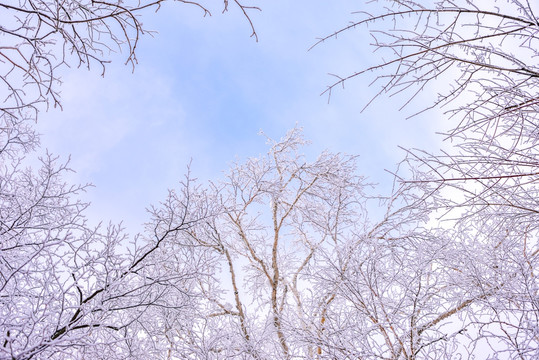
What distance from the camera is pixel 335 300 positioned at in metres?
7.09

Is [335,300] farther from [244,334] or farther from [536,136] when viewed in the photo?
[536,136]

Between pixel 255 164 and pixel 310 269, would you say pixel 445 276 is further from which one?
pixel 255 164

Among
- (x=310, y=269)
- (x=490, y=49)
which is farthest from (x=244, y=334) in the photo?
(x=490, y=49)

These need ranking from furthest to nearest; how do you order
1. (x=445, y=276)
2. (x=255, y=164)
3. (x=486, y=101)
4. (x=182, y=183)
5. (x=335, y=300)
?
1. (x=255, y=164)
2. (x=335, y=300)
3. (x=445, y=276)
4. (x=182, y=183)
5. (x=486, y=101)

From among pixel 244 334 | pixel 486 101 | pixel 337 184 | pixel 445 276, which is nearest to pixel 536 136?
pixel 486 101

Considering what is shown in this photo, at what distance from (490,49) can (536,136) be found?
713mm

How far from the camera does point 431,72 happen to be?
231 cm

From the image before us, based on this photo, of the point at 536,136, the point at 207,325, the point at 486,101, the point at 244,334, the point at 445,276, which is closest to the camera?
the point at 486,101

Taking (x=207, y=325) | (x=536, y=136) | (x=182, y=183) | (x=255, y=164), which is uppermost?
(x=255, y=164)

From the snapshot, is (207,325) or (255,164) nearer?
(207,325)

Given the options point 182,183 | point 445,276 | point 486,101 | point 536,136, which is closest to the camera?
point 486,101

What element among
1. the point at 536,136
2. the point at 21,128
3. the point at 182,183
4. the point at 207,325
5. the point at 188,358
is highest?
the point at 21,128

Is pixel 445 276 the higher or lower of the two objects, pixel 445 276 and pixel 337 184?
the lower

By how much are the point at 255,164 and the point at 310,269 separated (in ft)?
12.5
